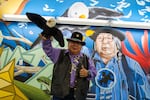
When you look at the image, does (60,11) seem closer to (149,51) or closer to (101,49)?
(101,49)

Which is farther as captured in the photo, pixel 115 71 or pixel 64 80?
pixel 115 71

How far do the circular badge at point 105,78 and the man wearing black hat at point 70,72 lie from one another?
0.82m

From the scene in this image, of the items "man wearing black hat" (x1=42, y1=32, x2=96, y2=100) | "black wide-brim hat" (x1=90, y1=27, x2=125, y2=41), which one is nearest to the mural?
"black wide-brim hat" (x1=90, y1=27, x2=125, y2=41)

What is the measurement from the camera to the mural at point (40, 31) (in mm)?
3057

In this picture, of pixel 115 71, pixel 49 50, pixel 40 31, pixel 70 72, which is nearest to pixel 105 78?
pixel 115 71

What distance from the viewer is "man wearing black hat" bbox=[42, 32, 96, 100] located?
7.06ft

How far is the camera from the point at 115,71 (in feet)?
9.95

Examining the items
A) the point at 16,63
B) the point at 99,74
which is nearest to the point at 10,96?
the point at 16,63

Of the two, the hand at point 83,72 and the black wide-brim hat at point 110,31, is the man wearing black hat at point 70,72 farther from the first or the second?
the black wide-brim hat at point 110,31

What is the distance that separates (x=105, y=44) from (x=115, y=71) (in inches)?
11.0

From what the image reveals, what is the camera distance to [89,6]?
10.4 feet

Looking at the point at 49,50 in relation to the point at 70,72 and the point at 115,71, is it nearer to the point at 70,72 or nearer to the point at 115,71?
the point at 70,72

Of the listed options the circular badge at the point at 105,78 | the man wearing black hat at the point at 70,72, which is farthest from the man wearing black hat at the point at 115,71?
the man wearing black hat at the point at 70,72

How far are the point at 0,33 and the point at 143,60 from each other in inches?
56.8
